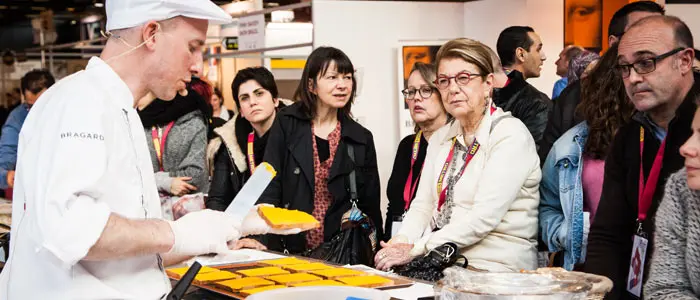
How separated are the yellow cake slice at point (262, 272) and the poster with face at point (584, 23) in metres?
3.61

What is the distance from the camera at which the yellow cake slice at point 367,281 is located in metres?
2.46

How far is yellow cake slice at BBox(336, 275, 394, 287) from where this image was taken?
2.46 metres

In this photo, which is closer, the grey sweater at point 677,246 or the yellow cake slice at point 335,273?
the grey sweater at point 677,246

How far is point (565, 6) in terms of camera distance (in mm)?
5797

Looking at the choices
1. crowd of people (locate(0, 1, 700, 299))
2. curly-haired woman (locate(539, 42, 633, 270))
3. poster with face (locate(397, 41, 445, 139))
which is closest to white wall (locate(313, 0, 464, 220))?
poster with face (locate(397, 41, 445, 139))

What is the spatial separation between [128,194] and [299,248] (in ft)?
7.36

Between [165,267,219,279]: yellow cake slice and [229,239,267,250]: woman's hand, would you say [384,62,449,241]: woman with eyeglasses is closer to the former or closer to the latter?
[229,239,267,250]: woman's hand

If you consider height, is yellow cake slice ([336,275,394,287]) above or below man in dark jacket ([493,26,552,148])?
below

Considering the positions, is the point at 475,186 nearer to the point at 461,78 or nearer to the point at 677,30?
the point at 461,78

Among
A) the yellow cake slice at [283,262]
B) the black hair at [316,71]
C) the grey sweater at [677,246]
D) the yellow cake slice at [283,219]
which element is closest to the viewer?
the grey sweater at [677,246]

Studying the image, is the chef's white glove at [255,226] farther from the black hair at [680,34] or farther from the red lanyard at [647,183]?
the black hair at [680,34]

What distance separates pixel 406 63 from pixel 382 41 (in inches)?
8.8

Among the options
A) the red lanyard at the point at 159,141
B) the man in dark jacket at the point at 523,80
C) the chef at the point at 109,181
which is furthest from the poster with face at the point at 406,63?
the chef at the point at 109,181

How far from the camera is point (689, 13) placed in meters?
4.98
